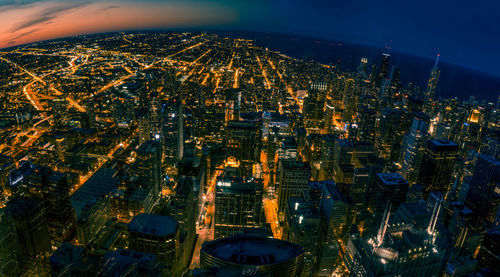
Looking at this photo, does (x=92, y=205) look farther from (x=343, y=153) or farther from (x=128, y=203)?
(x=343, y=153)

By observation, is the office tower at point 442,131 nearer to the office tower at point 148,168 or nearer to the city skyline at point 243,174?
the city skyline at point 243,174

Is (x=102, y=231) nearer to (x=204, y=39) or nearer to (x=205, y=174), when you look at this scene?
(x=205, y=174)

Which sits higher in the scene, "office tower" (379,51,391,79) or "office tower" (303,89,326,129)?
"office tower" (379,51,391,79)

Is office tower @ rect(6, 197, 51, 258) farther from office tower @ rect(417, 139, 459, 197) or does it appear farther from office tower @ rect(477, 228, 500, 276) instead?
office tower @ rect(417, 139, 459, 197)

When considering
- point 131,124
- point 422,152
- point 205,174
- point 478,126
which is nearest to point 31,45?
point 131,124

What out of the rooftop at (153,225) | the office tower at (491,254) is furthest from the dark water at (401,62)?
the rooftop at (153,225)

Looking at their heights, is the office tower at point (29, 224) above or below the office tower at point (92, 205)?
above

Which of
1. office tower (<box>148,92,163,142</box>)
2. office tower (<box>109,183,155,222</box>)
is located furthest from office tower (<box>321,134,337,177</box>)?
office tower (<box>148,92,163,142</box>)
